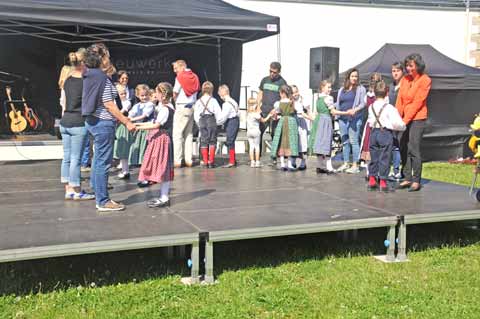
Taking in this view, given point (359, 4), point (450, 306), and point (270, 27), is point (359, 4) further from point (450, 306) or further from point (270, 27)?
point (450, 306)

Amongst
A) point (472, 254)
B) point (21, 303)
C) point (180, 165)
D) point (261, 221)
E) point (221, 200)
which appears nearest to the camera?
point (21, 303)

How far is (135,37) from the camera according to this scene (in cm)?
1080

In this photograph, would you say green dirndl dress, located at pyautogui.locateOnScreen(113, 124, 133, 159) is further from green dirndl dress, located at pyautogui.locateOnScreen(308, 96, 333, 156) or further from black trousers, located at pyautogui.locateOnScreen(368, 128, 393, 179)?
black trousers, located at pyautogui.locateOnScreen(368, 128, 393, 179)

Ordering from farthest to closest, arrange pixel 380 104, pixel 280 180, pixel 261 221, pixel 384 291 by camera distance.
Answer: pixel 280 180, pixel 380 104, pixel 261 221, pixel 384 291

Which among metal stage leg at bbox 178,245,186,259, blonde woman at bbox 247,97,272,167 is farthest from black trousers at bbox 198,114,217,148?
metal stage leg at bbox 178,245,186,259

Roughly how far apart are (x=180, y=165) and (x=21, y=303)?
15.7ft

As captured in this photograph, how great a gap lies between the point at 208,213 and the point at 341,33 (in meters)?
12.0

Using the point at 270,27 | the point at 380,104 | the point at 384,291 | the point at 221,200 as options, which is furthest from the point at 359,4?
the point at 384,291

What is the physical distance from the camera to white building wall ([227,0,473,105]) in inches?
599

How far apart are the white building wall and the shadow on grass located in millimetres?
9657

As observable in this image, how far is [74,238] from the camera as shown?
13.7ft

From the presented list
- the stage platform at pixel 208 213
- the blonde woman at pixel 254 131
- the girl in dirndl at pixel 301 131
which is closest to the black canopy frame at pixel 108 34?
the blonde woman at pixel 254 131

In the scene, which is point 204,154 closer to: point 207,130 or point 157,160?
point 207,130

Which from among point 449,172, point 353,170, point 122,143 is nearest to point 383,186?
point 353,170
